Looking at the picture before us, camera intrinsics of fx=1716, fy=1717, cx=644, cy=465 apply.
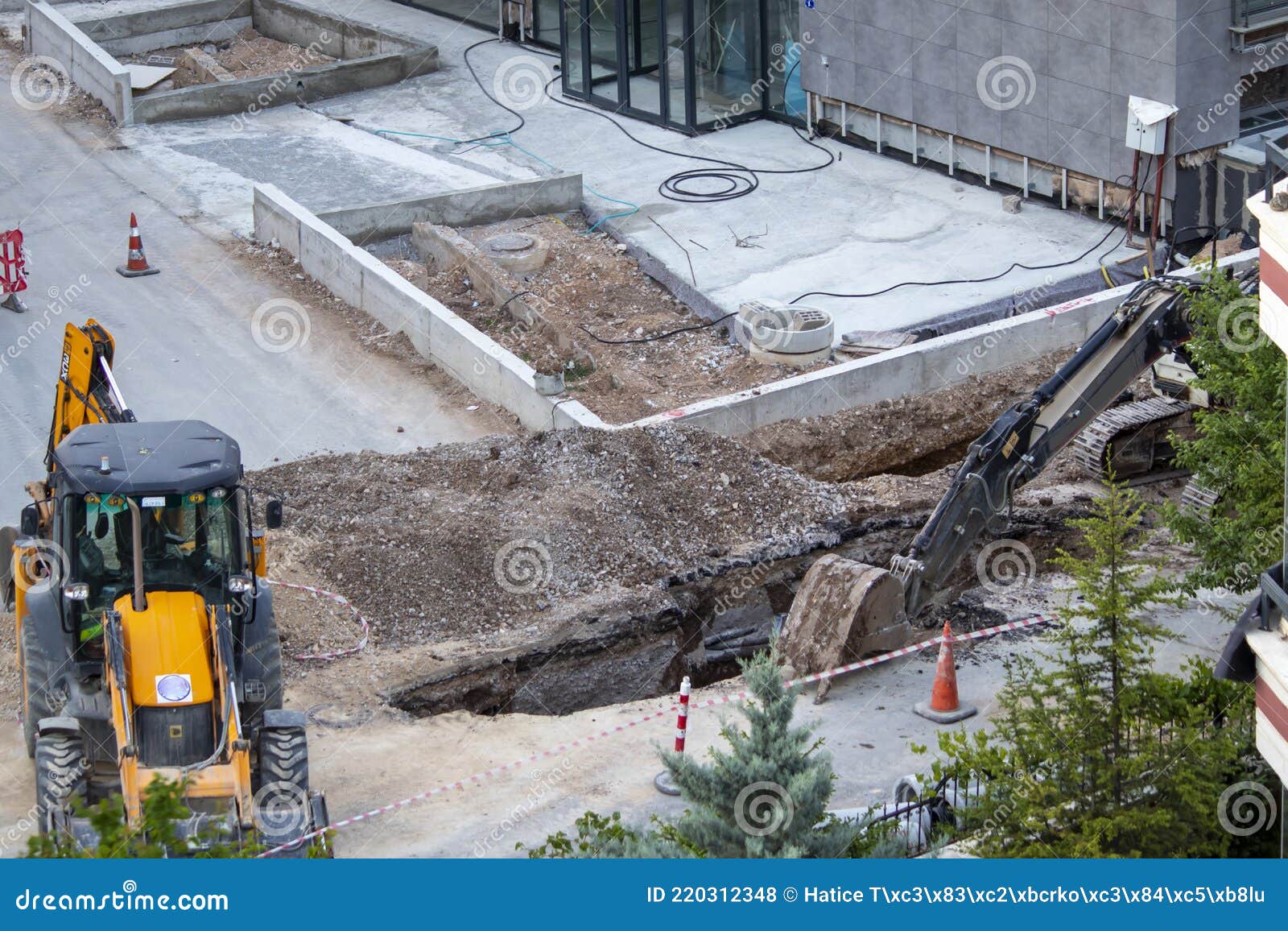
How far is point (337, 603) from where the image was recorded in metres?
14.4

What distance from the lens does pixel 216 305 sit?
2100cm

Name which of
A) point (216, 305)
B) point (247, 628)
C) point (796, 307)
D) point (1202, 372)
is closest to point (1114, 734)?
point (1202, 372)

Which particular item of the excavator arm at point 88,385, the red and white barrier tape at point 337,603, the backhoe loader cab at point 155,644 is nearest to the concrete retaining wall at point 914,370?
the red and white barrier tape at point 337,603

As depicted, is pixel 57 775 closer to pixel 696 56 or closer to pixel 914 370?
pixel 914 370

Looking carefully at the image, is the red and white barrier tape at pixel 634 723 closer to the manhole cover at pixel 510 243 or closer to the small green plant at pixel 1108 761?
the small green plant at pixel 1108 761

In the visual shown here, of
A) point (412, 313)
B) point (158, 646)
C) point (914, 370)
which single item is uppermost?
point (158, 646)

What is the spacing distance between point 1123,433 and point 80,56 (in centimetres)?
1962

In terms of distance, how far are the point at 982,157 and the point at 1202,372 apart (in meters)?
11.9

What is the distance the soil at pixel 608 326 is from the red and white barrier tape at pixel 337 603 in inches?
169

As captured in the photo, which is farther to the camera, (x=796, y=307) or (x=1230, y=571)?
(x=796, y=307)

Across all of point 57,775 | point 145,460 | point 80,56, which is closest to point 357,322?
point 145,460

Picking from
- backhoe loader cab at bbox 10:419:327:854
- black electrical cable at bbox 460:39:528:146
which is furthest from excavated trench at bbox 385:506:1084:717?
black electrical cable at bbox 460:39:528:146

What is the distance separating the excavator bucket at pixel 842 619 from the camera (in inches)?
531

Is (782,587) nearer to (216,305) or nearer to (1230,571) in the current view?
(1230,571)
